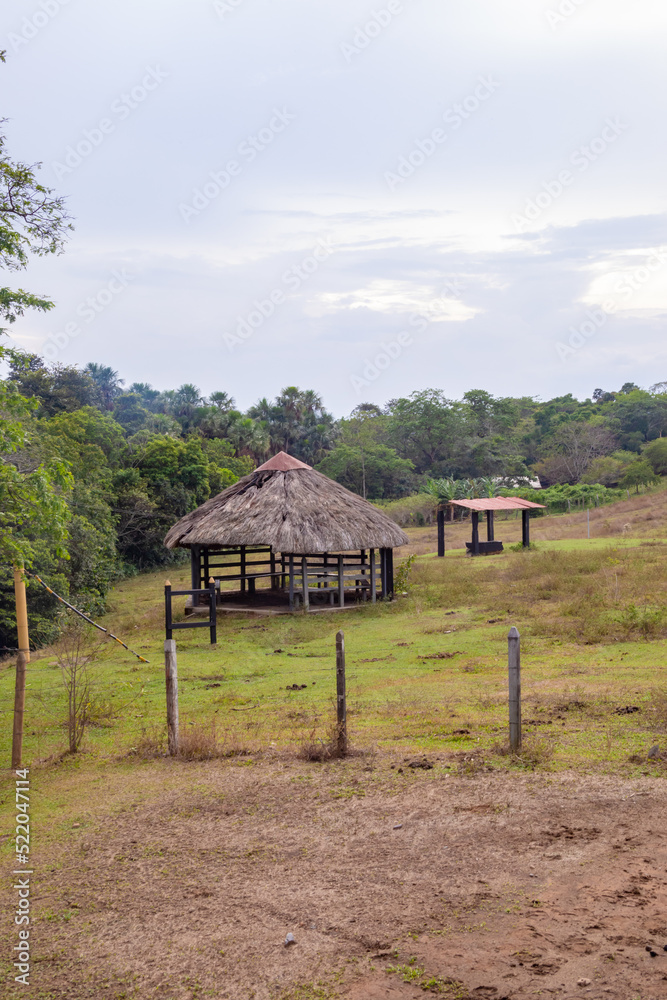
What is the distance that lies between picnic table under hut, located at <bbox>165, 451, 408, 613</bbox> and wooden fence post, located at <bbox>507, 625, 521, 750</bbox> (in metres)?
12.1

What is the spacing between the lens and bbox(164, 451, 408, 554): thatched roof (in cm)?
1931

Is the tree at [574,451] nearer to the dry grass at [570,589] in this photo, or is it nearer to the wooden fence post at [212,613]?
the dry grass at [570,589]

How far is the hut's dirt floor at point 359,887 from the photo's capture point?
4.02 metres

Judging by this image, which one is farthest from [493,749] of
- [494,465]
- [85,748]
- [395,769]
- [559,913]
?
[494,465]

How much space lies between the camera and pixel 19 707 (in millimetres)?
7191

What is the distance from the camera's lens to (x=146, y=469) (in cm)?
3503

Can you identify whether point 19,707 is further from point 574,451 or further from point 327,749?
point 574,451

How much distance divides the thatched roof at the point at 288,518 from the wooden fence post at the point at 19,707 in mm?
11608

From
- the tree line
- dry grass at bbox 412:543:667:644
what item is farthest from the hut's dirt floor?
the tree line

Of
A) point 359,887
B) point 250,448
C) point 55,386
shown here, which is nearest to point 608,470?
point 250,448

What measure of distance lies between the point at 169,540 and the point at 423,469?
3958 centimetres

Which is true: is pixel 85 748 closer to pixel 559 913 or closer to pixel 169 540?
pixel 559 913

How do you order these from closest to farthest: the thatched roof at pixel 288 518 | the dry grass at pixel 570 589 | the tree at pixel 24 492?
the tree at pixel 24 492
the dry grass at pixel 570 589
the thatched roof at pixel 288 518

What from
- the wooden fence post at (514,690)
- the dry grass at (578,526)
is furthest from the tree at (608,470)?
A: the wooden fence post at (514,690)
